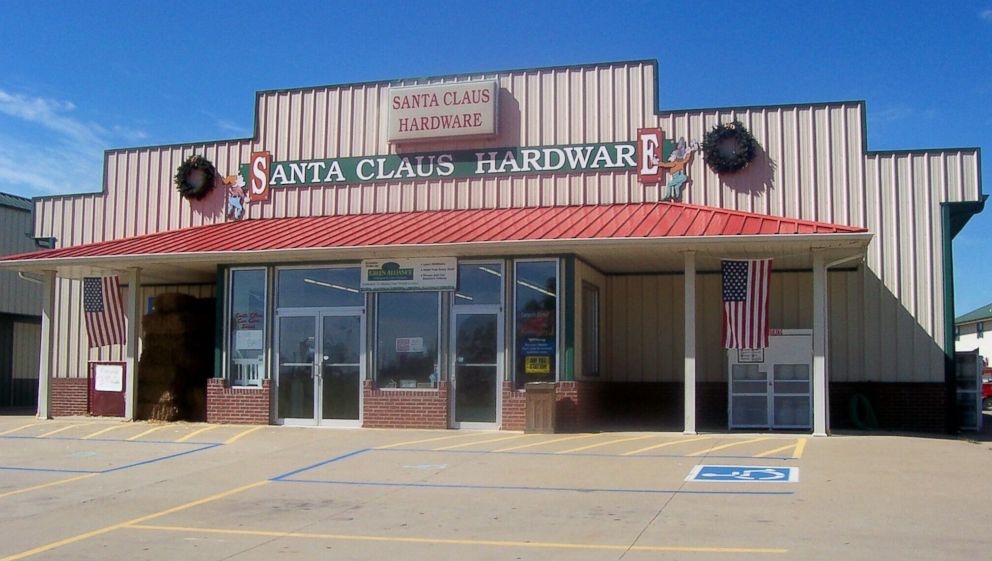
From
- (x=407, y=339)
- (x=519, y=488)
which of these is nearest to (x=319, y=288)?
(x=407, y=339)

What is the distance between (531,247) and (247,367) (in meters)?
6.70

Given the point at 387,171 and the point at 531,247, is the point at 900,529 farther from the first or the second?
the point at 387,171

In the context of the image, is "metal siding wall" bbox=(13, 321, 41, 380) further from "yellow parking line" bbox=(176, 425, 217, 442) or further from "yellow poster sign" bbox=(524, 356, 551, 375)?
"yellow poster sign" bbox=(524, 356, 551, 375)

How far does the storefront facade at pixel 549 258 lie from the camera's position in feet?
63.5

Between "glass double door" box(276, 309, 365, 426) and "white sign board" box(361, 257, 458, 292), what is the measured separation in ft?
2.45

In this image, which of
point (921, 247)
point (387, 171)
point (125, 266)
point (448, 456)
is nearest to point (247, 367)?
point (125, 266)

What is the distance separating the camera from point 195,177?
2455 cm

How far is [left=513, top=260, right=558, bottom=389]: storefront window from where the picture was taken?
63.1 feet

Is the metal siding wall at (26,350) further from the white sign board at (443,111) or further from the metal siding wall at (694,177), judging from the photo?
the white sign board at (443,111)

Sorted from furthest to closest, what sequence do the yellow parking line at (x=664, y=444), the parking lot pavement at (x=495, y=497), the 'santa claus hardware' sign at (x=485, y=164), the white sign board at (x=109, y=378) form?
the white sign board at (x=109, y=378)
the 'santa claus hardware' sign at (x=485, y=164)
the yellow parking line at (x=664, y=444)
the parking lot pavement at (x=495, y=497)

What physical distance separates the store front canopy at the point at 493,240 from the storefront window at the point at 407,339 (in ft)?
3.20

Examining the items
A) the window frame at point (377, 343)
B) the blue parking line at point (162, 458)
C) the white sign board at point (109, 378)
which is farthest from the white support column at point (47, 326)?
the window frame at point (377, 343)

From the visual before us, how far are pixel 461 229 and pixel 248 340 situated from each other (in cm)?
499

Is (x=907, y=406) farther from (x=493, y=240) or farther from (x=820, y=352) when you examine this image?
(x=493, y=240)
